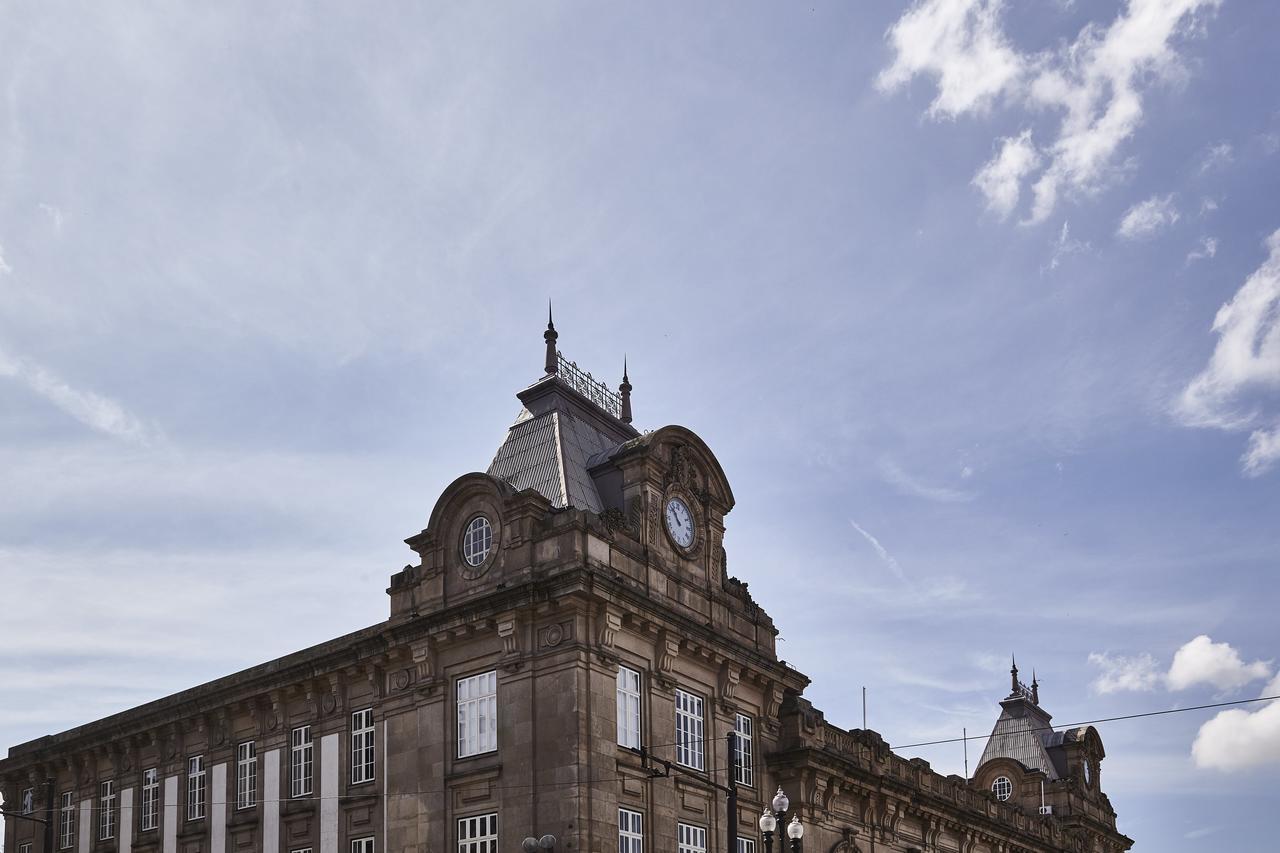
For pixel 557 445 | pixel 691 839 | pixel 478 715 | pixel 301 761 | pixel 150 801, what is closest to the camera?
pixel 478 715

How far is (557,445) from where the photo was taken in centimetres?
4222

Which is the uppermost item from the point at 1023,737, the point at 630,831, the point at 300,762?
the point at 1023,737

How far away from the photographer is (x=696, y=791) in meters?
39.7

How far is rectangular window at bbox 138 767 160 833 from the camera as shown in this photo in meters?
47.1

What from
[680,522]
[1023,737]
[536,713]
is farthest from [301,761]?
[1023,737]

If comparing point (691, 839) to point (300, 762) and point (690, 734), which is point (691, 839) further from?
point (300, 762)

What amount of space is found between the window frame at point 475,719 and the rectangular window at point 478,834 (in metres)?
1.68

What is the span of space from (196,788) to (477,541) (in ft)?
47.3

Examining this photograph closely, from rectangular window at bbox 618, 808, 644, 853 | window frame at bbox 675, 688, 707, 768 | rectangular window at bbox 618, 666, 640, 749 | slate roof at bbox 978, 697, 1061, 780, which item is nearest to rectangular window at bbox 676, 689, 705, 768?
window frame at bbox 675, 688, 707, 768

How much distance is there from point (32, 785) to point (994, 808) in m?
38.0

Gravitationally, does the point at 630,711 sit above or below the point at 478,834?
above

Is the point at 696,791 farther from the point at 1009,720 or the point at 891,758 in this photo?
the point at 1009,720

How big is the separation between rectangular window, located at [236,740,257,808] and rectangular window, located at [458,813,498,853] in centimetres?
982

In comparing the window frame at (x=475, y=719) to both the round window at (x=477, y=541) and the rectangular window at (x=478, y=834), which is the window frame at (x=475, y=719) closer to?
the rectangular window at (x=478, y=834)
